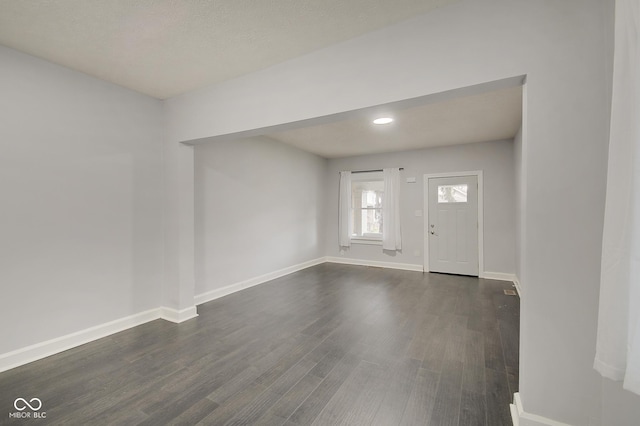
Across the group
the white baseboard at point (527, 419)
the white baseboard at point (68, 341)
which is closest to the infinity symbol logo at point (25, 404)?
the white baseboard at point (68, 341)

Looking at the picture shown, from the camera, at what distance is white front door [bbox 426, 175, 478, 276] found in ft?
17.4

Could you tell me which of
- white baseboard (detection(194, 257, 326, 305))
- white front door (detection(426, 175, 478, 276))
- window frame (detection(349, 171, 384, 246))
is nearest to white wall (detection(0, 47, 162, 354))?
white baseboard (detection(194, 257, 326, 305))

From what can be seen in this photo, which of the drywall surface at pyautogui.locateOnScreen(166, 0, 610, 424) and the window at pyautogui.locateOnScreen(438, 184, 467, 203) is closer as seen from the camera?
the drywall surface at pyautogui.locateOnScreen(166, 0, 610, 424)

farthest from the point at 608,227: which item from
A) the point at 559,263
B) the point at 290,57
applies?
the point at 290,57

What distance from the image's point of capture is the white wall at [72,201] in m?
2.25

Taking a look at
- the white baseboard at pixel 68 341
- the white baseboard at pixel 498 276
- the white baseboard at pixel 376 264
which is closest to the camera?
the white baseboard at pixel 68 341

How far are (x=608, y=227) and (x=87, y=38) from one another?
3272 mm

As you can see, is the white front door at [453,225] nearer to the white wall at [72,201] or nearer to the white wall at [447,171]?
the white wall at [447,171]

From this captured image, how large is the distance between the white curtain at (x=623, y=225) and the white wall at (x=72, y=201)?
3.66m

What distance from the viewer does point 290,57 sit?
2.35 m

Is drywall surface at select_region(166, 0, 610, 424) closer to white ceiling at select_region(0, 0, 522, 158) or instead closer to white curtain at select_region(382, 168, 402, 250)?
white ceiling at select_region(0, 0, 522, 158)

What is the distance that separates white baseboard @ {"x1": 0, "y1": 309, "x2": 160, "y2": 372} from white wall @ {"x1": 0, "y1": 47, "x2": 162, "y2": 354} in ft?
0.18

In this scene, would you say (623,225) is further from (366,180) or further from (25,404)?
(366,180)

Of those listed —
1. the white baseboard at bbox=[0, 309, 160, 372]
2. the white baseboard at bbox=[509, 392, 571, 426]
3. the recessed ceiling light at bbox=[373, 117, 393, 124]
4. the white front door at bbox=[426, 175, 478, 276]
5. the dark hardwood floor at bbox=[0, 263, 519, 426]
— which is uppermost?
the recessed ceiling light at bbox=[373, 117, 393, 124]
